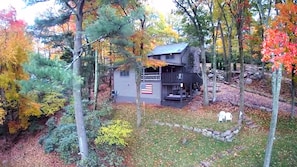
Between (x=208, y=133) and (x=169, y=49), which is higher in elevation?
(x=169, y=49)

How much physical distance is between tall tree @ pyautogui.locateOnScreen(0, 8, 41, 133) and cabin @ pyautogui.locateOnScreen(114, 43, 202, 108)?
6.51 metres

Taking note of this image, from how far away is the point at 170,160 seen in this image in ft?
34.4

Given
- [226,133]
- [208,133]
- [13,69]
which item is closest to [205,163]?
[208,133]

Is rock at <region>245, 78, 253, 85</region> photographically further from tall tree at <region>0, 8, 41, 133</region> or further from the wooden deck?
tall tree at <region>0, 8, 41, 133</region>

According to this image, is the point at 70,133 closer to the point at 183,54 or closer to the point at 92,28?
the point at 92,28

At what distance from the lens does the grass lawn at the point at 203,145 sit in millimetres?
10109

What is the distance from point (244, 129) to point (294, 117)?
325cm

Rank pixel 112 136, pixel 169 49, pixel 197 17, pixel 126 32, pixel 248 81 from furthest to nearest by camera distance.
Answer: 1. pixel 248 81
2. pixel 169 49
3. pixel 197 17
4. pixel 112 136
5. pixel 126 32

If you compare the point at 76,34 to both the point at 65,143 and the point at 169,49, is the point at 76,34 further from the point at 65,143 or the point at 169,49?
the point at 169,49

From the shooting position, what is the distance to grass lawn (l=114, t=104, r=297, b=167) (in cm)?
1011

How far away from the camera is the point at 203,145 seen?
37.4ft

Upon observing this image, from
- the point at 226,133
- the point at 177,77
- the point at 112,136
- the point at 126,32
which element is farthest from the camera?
the point at 177,77

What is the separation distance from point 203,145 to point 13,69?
38.1 feet

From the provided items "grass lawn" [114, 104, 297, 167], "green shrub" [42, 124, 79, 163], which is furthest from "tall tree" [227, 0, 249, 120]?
"green shrub" [42, 124, 79, 163]
